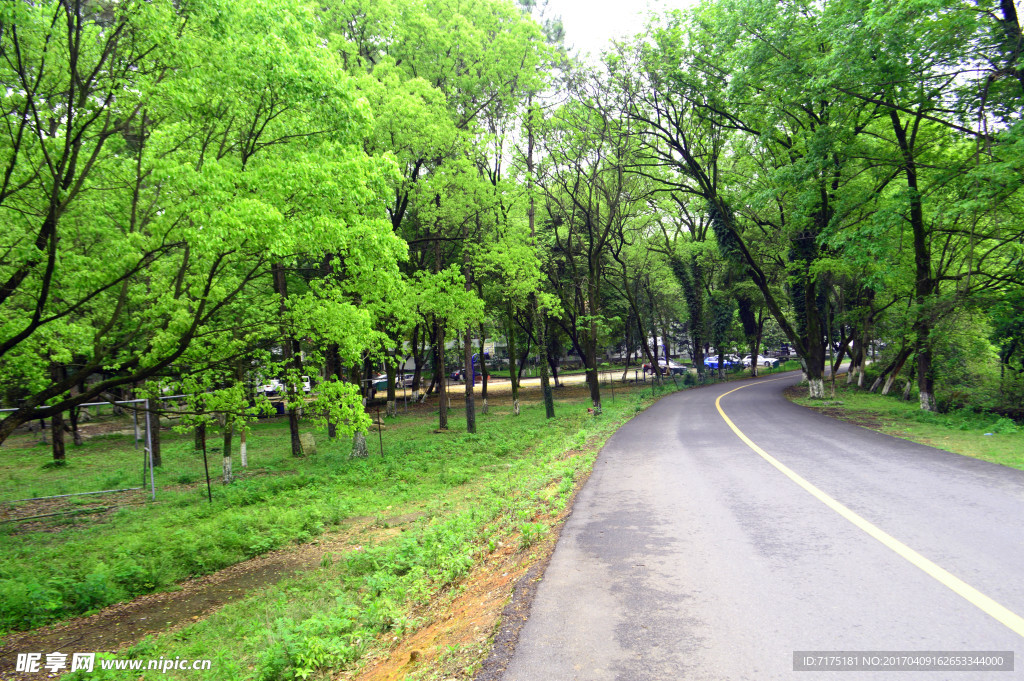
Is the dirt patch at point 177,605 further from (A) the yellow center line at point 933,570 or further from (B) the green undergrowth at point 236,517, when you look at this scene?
(A) the yellow center line at point 933,570

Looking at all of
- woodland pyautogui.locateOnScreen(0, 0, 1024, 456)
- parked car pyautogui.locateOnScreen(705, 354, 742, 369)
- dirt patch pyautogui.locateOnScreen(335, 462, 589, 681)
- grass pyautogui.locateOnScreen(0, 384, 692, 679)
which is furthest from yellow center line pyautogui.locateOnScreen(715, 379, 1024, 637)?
parked car pyautogui.locateOnScreen(705, 354, 742, 369)

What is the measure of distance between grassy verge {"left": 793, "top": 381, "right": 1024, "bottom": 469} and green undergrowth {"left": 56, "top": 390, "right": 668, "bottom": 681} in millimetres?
7376

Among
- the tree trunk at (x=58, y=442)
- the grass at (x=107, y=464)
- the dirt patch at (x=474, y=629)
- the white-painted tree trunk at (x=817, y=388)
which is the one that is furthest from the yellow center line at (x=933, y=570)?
the tree trunk at (x=58, y=442)

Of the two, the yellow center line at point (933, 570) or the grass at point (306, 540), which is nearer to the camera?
the yellow center line at point (933, 570)

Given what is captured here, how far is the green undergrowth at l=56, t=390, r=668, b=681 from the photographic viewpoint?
5.25 m

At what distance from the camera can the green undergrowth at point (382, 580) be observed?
5.25 meters

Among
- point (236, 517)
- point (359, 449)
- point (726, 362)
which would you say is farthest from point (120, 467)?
point (726, 362)

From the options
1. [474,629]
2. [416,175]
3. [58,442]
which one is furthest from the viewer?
[416,175]

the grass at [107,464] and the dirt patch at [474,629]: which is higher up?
the dirt patch at [474,629]

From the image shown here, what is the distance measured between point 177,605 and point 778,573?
8.29m

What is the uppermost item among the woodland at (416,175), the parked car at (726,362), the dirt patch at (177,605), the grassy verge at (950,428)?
the woodland at (416,175)

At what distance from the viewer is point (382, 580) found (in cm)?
677

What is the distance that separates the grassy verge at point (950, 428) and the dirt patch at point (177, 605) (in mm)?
11063

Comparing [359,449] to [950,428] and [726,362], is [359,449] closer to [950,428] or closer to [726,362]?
[950,428]
